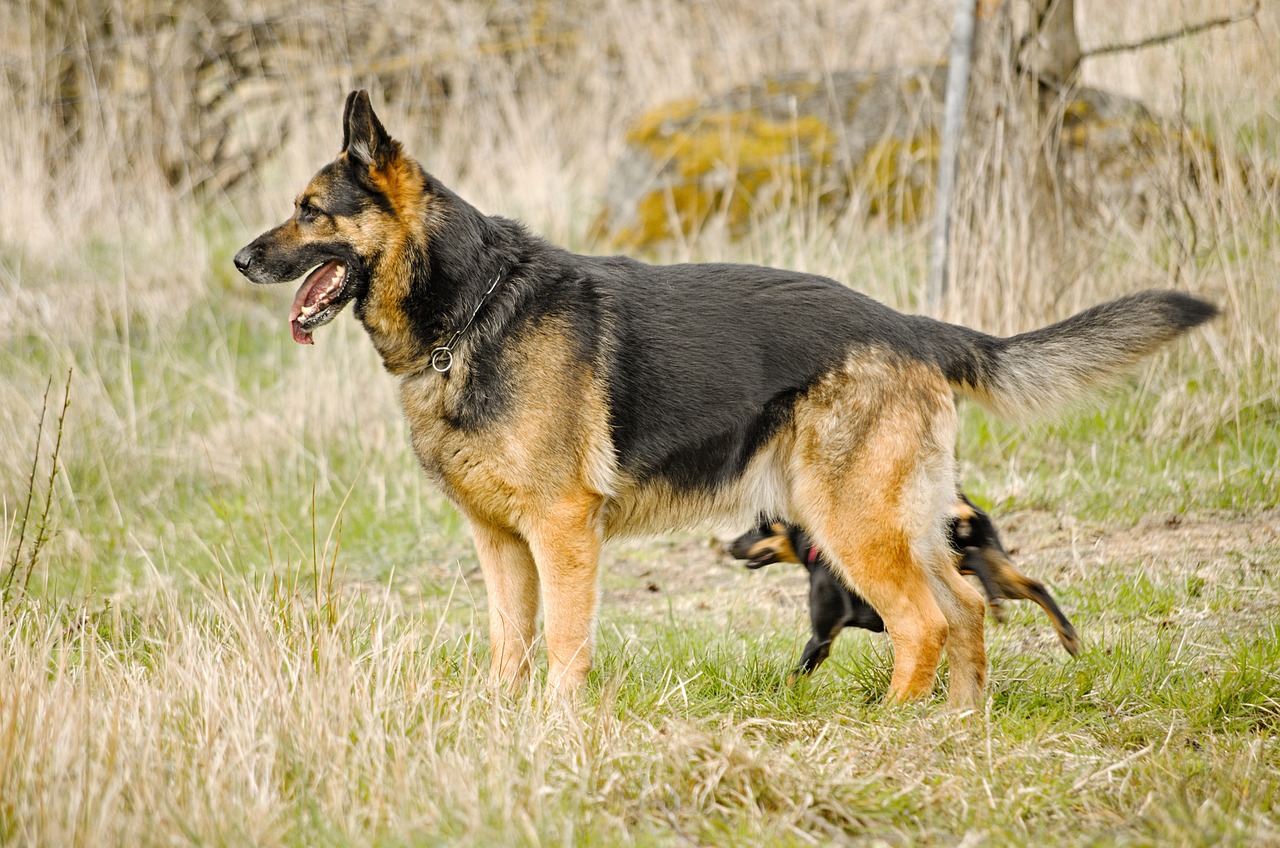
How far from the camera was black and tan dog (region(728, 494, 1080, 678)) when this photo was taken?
4.00 m

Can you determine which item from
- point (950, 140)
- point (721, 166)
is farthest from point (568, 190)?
point (950, 140)

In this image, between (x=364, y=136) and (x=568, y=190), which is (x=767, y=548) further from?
(x=568, y=190)

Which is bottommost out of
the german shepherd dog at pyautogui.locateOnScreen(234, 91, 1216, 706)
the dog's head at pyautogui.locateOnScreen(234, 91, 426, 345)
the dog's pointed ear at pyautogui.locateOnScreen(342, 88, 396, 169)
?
the german shepherd dog at pyautogui.locateOnScreen(234, 91, 1216, 706)

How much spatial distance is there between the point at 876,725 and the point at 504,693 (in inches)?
45.8

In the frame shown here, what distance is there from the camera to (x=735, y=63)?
9492 mm

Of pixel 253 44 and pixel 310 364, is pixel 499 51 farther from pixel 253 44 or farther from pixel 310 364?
pixel 310 364

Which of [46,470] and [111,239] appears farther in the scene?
[111,239]

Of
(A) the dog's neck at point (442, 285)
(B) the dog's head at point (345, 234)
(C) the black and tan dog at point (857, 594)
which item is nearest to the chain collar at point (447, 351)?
(A) the dog's neck at point (442, 285)

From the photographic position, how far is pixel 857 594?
394 cm

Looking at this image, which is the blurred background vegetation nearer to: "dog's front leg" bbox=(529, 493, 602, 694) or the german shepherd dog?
the german shepherd dog

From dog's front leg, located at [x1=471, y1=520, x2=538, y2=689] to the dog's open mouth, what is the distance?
904 millimetres

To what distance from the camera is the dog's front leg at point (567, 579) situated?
379 centimetres

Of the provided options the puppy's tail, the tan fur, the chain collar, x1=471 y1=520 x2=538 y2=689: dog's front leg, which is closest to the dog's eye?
the chain collar

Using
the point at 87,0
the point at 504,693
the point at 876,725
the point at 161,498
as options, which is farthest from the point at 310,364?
the point at 87,0
